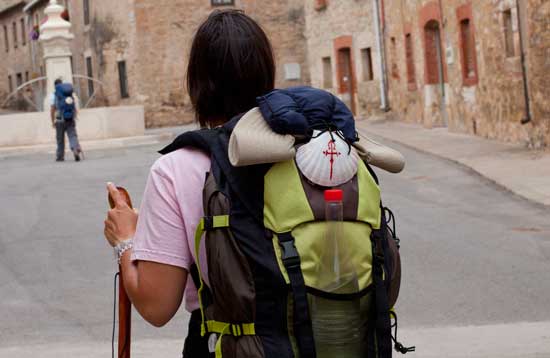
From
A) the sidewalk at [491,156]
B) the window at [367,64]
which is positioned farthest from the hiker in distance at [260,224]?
the window at [367,64]

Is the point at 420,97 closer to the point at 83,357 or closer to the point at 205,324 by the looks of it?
the point at 83,357

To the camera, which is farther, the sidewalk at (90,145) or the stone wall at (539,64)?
the sidewalk at (90,145)

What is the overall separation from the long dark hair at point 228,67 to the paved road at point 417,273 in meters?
3.87

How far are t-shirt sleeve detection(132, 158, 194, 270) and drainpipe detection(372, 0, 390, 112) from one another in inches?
1135

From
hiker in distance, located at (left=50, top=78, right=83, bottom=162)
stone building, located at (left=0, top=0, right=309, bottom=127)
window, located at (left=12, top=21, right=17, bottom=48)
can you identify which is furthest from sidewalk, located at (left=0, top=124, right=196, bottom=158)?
window, located at (left=12, top=21, right=17, bottom=48)

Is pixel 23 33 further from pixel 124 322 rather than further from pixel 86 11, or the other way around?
pixel 124 322

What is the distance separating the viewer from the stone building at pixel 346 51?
3269 cm

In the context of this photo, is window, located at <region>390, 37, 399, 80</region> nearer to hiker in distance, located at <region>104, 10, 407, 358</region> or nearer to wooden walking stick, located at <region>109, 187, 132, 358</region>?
wooden walking stick, located at <region>109, 187, 132, 358</region>

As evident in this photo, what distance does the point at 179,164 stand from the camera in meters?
2.67

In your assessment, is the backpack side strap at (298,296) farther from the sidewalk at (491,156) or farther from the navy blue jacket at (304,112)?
the sidewalk at (491,156)

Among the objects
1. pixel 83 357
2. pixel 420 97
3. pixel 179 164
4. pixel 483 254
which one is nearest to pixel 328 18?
pixel 420 97

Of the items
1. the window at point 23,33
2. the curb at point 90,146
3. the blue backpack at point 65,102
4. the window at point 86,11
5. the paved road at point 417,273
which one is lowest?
the paved road at point 417,273

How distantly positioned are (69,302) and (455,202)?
19.7 feet

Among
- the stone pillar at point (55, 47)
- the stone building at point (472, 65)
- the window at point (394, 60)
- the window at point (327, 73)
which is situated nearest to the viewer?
the stone building at point (472, 65)
